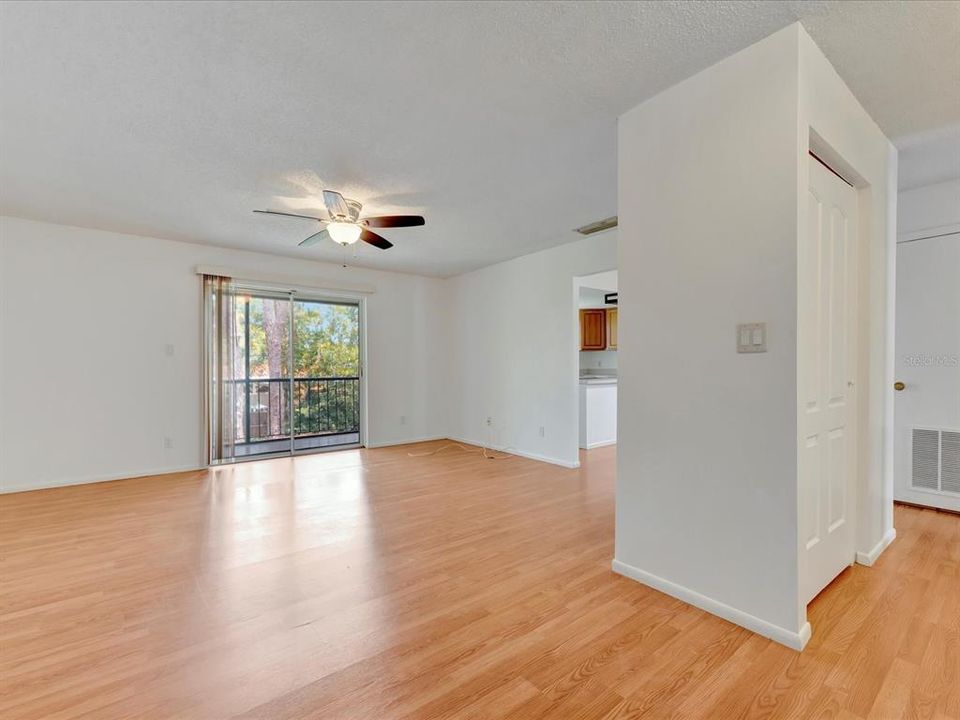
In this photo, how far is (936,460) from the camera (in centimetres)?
318

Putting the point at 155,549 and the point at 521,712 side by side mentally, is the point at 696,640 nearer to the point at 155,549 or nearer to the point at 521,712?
the point at 521,712

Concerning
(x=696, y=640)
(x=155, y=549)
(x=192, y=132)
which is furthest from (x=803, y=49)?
(x=155, y=549)

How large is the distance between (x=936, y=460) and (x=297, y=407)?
6.50 metres

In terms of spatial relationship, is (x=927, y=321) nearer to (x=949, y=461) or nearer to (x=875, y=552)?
(x=949, y=461)

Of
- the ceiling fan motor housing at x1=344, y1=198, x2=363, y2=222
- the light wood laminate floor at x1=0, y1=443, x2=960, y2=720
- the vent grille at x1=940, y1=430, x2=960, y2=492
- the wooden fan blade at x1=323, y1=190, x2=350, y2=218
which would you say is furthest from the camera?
the ceiling fan motor housing at x1=344, y1=198, x2=363, y2=222

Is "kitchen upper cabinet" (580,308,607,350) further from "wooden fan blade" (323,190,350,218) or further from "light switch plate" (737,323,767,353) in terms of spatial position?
"light switch plate" (737,323,767,353)

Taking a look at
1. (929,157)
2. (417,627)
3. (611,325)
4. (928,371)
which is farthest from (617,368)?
(611,325)

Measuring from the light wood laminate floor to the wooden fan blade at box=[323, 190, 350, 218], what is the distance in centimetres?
232

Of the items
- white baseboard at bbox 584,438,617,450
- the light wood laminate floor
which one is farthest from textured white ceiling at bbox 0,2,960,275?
white baseboard at bbox 584,438,617,450

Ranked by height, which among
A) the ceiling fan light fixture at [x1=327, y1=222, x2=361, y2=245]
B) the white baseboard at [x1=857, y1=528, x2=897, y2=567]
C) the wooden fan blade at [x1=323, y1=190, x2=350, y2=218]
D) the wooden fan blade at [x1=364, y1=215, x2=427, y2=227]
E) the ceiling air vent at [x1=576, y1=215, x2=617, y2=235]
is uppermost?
the ceiling air vent at [x1=576, y1=215, x2=617, y2=235]

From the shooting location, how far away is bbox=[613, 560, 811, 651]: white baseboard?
172 centimetres

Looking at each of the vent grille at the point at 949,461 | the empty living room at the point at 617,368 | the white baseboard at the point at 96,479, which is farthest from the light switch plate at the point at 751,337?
the white baseboard at the point at 96,479

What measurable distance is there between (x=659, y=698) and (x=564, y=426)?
134 inches

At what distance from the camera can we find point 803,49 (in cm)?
172
